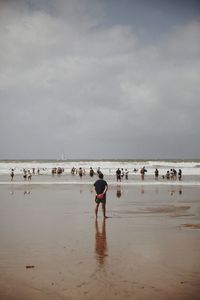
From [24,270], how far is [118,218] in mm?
6876

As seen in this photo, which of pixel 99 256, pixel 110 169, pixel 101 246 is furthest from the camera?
pixel 110 169

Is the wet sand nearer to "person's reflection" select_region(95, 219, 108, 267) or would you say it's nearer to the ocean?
"person's reflection" select_region(95, 219, 108, 267)

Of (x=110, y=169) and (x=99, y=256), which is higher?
(x=110, y=169)

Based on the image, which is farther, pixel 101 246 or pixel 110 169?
pixel 110 169

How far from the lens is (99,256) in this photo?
8.07 m

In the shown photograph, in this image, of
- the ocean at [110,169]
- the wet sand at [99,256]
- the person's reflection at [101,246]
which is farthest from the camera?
the ocean at [110,169]

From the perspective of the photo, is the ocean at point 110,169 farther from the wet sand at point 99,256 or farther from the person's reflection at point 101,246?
the person's reflection at point 101,246

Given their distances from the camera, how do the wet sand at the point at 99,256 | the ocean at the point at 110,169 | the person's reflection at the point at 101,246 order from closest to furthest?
1. the wet sand at the point at 99,256
2. the person's reflection at the point at 101,246
3. the ocean at the point at 110,169

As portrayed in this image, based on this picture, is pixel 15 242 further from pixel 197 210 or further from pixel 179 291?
pixel 197 210

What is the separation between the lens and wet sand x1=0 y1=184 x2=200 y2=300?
5996mm

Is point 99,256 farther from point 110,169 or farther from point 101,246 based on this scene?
point 110,169

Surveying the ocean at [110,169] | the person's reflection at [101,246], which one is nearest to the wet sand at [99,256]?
the person's reflection at [101,246]

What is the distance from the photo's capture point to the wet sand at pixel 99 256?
5996 mm

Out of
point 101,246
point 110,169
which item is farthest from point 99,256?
point 110,169
